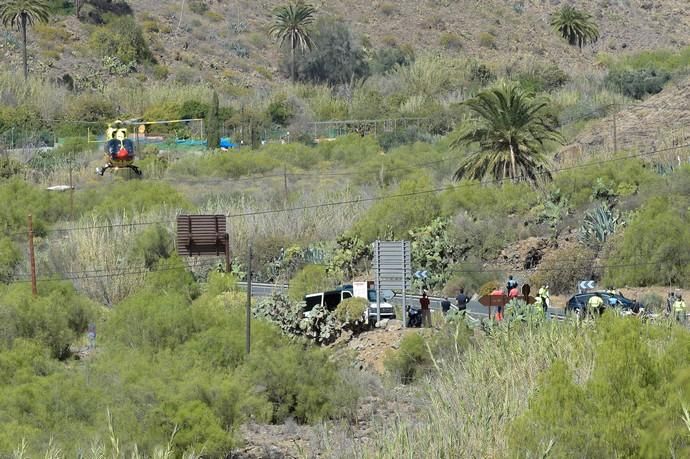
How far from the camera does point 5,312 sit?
4088 centimetres

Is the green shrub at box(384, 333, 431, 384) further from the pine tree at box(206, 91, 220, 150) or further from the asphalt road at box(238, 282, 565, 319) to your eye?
the pine tree at box(206, 91, 220, 150)

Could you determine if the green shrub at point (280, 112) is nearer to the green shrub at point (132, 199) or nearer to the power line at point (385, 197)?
the green shrub at point (132, 199)

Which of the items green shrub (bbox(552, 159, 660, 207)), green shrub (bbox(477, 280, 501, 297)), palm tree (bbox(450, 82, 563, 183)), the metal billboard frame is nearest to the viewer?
the metal billboard frame

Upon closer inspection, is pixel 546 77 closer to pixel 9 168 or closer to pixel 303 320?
pixel 9 168

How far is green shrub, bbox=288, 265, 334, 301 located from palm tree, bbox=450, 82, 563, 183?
906 centimetres

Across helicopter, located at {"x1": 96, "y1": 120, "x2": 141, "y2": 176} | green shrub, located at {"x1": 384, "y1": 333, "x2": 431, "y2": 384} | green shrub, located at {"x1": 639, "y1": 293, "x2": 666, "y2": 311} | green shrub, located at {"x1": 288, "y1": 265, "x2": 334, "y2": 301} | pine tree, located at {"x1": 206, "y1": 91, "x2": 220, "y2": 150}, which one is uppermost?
pine tree, located at {"x1": 206, "y1": 91, "x2": 220, "y2": 150}

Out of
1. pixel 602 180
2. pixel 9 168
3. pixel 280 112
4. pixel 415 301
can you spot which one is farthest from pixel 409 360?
pixel 280 112

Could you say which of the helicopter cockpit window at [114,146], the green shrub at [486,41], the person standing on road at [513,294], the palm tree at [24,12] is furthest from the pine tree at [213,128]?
the person standing on road at [513,294]

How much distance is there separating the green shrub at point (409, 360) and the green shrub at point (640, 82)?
205 ft

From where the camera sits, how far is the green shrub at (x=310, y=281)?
54.1 meters

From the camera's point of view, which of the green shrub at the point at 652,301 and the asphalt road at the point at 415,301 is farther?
the asphalt road at the point at 415,301

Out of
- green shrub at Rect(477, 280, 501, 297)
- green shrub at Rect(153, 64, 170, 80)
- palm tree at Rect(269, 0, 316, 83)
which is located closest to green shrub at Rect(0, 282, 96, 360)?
green shrub at Rect(477, 280, 501, 297)

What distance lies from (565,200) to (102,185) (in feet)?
89.2

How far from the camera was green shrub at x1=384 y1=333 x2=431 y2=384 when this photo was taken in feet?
125
